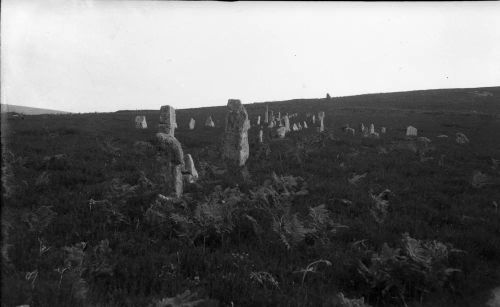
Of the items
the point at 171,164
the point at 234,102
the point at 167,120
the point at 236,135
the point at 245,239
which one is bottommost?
the point at 245,239

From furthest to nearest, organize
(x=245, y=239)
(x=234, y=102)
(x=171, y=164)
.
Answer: (x=234, y=102)
(x=171, y=164)
(x=245, y=239)

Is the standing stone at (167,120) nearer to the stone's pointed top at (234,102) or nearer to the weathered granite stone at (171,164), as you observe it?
the stone's pointed top at (234,102)

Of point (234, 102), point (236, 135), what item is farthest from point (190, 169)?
point (234, 102)

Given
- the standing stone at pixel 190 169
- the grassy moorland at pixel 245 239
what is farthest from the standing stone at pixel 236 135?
the standing stone at pixel 190 169

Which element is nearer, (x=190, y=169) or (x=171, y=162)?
(x=171, y=162)

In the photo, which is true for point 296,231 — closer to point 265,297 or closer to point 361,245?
point 361,245

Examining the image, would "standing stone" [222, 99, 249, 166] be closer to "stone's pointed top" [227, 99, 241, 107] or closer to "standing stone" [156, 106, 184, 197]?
"stone's pointed top" [227, 99, 241, 107]

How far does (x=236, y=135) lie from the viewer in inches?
609

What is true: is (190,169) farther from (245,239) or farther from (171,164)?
(245,239)

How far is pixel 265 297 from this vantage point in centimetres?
456

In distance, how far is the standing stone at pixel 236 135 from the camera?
1526 cm

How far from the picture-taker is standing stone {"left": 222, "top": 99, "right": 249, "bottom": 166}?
50.1 ft

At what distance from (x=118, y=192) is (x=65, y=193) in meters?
1.40

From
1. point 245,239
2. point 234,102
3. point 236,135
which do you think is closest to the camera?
point 245,239
